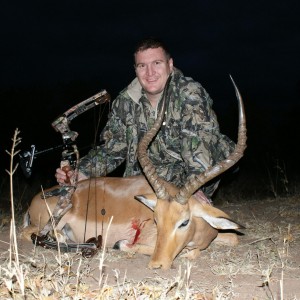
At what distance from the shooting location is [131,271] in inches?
154

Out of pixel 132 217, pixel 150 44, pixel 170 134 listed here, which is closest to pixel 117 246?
pixel 132 217

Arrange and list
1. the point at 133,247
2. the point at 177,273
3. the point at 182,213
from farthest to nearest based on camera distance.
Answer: the point at 133,247 → the point at 182,213 → the point at 177,273

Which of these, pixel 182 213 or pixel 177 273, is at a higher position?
pixel 182 213

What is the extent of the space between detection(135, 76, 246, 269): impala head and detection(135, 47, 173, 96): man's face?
3.98 feet

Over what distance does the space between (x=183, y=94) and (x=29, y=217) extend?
2116mm

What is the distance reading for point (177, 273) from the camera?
3.79m

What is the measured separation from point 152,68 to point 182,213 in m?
1.92

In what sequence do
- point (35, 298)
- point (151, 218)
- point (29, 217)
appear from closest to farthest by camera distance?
point (35, 298) < point (151, 218) < point (29, 217)

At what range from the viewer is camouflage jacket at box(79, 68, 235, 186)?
18.1ft

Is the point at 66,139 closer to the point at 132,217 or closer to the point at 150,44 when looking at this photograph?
the point at 132,217

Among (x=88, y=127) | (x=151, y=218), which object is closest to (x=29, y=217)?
(x=151, y=218)

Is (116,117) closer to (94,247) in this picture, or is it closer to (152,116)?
(152,116)

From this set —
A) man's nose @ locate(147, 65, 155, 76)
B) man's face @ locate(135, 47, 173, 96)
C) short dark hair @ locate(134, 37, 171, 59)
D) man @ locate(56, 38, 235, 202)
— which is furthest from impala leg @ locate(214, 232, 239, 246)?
short dark hair @ locate(134, 37, 171, 59)

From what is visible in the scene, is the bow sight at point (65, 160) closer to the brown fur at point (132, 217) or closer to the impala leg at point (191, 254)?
the brown fur at point (132, 217)
